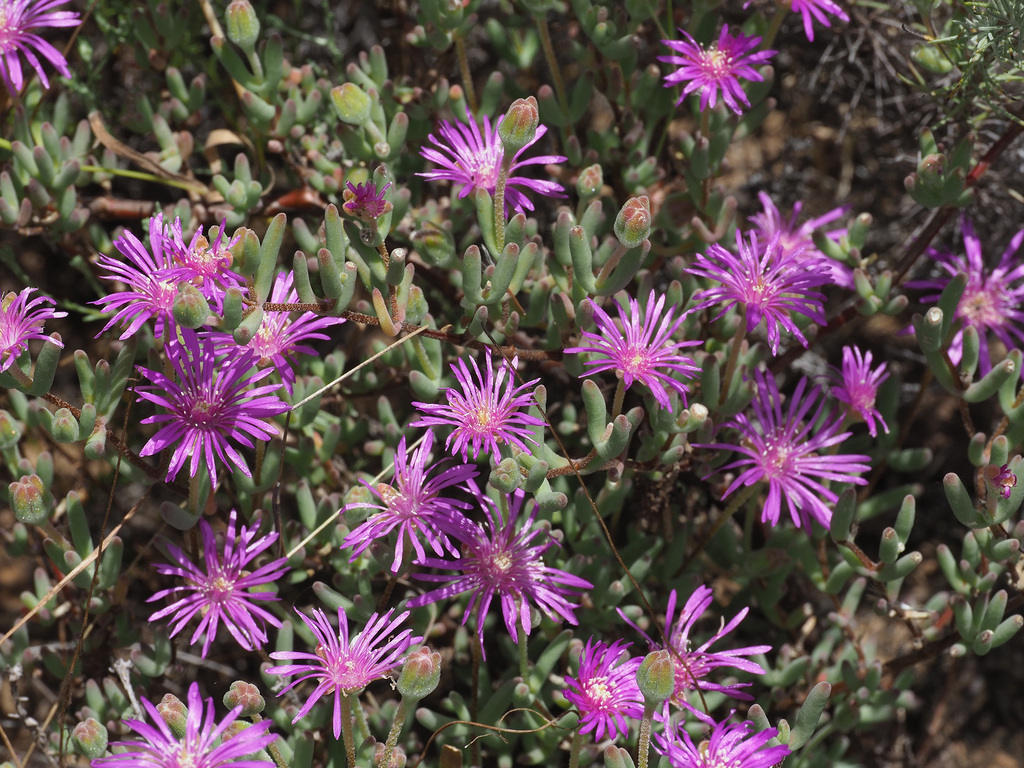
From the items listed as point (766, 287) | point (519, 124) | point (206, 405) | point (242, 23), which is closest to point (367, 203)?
point (519, 124)

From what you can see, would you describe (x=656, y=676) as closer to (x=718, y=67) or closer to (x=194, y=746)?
(x=194, y=746)

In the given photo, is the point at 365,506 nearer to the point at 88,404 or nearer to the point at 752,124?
the point at 88,404

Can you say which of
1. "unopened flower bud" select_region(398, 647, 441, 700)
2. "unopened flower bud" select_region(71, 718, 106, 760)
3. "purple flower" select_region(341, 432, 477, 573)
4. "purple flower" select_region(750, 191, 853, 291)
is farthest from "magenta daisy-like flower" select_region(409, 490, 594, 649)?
"purple flower" select_region(750, 191, 853, 291)

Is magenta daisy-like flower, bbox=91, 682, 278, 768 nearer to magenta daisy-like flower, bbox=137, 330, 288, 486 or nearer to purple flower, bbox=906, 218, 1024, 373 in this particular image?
magenta daisy-like flower, bbox=137, 330, 288, 486

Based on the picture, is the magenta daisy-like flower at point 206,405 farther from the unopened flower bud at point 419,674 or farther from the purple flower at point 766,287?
the purple flower at point 766,287

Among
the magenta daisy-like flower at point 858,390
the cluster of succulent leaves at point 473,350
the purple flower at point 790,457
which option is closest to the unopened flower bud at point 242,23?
the cluster of succulent leaves at point 473,350
